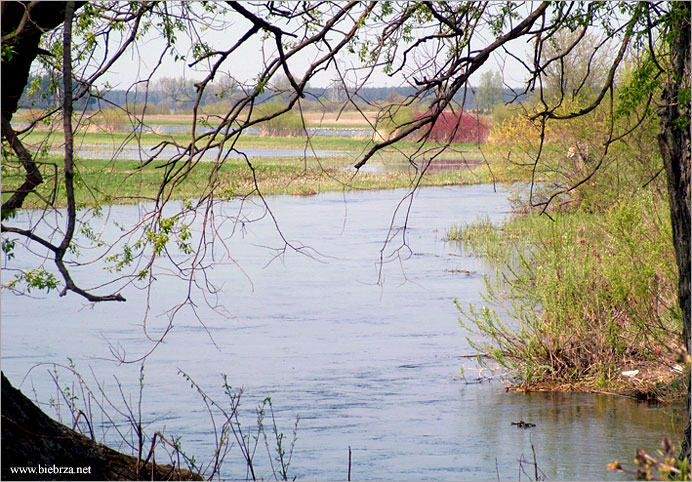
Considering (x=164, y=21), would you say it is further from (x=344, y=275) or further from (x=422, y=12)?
(x=344, y=275)

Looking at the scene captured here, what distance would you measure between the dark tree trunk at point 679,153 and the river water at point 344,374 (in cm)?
183

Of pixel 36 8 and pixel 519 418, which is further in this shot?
pixel 519 418

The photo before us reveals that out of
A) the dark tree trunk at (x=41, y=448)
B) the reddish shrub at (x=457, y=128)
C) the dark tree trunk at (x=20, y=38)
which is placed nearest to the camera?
the dark tree trunk at (x=41, y=448)

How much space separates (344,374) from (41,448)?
735cm

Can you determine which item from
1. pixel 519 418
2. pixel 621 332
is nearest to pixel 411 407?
pixel 519 418

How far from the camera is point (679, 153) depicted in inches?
214

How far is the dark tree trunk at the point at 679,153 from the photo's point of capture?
17.5 ft

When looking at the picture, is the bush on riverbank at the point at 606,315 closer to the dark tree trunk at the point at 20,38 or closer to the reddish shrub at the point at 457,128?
the reddish shrub at the point at 457,128

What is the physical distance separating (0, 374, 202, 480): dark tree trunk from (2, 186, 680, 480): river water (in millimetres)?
2054

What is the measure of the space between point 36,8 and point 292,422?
231 inches

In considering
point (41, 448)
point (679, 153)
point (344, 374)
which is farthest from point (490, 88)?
point (41, 448)

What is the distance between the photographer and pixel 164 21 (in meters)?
5.59

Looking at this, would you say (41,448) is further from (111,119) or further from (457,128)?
(457,128)

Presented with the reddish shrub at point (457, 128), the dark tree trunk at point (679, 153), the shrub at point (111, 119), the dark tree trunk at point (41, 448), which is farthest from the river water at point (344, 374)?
the dark tree trunk at point (41, 448)
